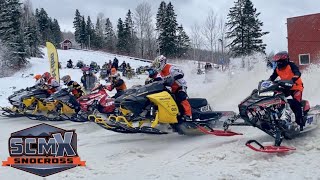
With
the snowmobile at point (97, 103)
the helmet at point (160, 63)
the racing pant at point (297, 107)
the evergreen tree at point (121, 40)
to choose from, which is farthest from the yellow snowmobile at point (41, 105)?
the evergreen tree at point (121, 40)

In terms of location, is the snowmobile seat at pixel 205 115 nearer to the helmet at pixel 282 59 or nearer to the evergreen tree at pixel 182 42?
the helmet at pixel 282 59

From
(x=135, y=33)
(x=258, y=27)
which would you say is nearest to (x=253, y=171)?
(x=258, y=27)

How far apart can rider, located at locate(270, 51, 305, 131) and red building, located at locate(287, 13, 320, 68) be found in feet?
60.2

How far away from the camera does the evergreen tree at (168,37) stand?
51.0m

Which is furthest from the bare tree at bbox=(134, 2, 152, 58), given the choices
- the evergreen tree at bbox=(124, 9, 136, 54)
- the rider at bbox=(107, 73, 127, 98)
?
the rider at bbox=(107, 73, 127, 98)

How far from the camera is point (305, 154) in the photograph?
240 inches

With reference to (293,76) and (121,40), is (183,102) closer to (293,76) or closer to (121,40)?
(293,76)

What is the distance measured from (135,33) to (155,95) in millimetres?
59986

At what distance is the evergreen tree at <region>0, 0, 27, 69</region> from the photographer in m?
39.6

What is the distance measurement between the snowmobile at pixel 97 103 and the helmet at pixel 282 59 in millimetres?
5063

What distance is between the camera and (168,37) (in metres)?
51.0

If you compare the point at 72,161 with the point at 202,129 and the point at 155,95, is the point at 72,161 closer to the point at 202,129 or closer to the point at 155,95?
the point at 155,95

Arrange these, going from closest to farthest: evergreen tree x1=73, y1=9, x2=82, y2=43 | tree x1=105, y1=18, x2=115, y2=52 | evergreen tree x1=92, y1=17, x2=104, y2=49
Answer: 1. evergreen tree x1=92, y1=17, x2=104, y2=49
2. tree x1=105, y1=18, x2=115, y2=52
3. evergreen tree x1=73, y1=9, x2=82, y2=43

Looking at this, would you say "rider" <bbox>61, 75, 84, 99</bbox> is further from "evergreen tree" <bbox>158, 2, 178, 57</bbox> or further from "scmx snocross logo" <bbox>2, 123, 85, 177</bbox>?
"evergreen tree" <bbox>158, 2, 178, 57</bbox>
